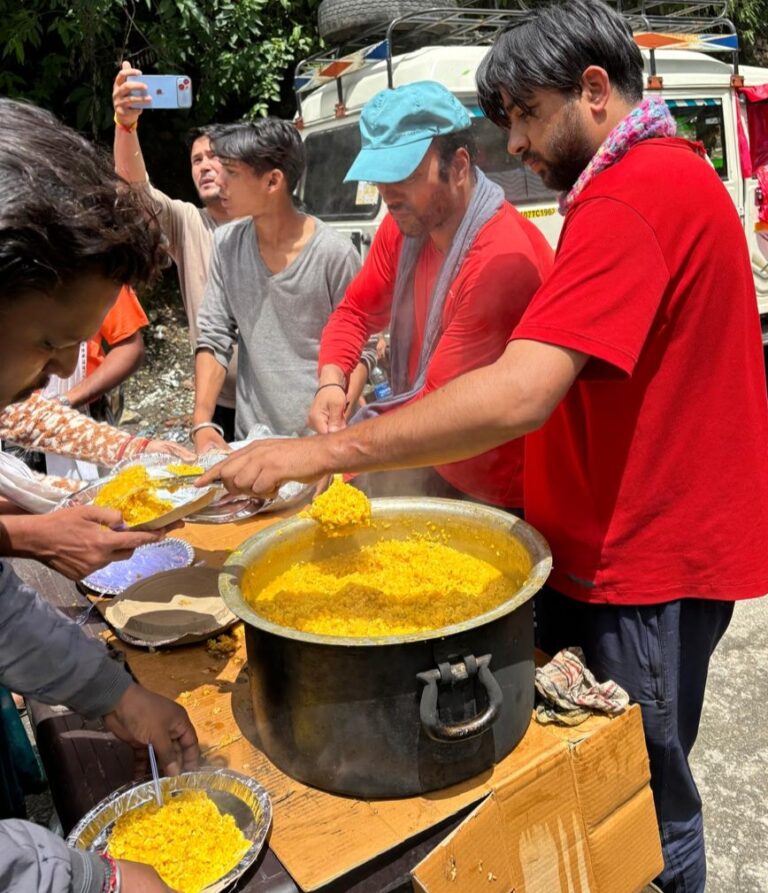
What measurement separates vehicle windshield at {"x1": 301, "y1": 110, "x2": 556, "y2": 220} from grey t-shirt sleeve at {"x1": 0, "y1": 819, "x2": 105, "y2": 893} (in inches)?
200

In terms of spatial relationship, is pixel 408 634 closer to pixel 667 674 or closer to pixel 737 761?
pixel 667 674

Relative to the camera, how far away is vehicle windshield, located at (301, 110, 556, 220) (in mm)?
5617

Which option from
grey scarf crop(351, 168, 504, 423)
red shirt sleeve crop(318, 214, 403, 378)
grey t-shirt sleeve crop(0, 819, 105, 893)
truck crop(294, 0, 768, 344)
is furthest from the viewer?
truck crop(294, 0, 768, 344)

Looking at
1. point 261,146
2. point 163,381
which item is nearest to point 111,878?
point 261,146

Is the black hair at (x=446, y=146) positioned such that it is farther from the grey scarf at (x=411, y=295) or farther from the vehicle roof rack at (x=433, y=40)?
the vehicle roof rack at (x=433, y=40)

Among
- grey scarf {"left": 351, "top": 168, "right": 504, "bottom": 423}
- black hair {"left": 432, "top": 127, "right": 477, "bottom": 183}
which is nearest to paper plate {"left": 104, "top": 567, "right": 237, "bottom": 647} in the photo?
grey scarf {"left": 351, "top": 168, "right": 504, "bottom": 423}

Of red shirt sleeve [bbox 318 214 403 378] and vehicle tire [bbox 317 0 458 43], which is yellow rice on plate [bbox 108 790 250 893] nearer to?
red shirt sleeve [bbox 318 214 403 378]

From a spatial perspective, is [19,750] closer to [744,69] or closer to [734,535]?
[734,535]

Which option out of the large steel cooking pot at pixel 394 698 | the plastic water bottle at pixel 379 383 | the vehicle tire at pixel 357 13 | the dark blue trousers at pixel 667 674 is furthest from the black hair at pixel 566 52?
the vehicle tire at pixel 357 13

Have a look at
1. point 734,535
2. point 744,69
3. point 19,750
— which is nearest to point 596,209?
point 734,535

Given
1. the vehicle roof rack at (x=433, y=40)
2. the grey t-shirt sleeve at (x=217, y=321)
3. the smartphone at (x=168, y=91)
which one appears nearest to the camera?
the grey t-shirt sleeve at (x=217, y=321)

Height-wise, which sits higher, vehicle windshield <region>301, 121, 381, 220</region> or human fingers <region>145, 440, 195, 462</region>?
vehicle windshield <region>301, 121, 381, 220</region>

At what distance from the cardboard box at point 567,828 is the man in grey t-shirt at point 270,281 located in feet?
7.24

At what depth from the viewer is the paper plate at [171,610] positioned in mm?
1938
